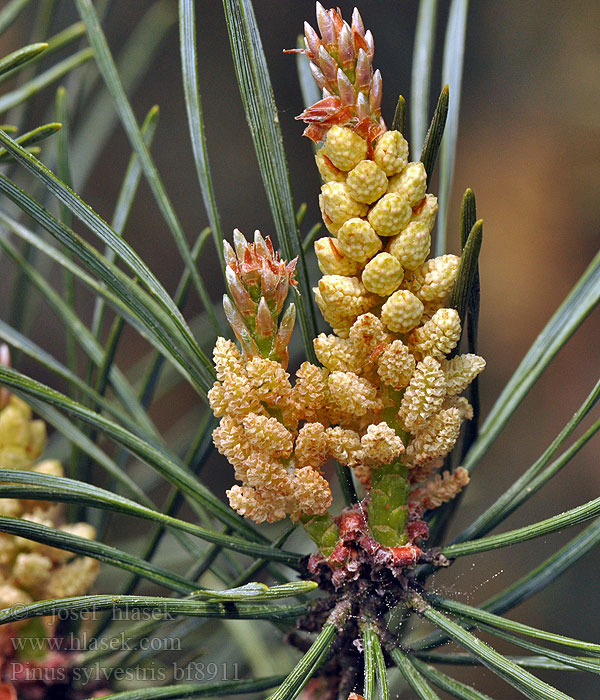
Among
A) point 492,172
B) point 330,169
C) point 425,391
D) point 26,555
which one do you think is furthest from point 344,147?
point 492,172

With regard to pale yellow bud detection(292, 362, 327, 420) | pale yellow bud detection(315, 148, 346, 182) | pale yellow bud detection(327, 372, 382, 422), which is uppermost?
pale yellow bud detection(315, 148, 346, 182)

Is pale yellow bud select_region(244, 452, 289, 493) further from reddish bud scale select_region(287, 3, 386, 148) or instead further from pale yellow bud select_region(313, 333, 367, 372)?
reddish bud scale select_region(287, 3, 386, 148)

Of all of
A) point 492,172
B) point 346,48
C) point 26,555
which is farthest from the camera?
point 492,172

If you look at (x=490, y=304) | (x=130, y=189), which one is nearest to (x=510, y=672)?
(x=130, y=189)

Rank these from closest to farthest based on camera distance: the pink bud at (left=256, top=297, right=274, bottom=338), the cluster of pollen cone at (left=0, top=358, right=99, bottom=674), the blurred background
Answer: the pink bud at (left=256, top=297, right=274, bottom=338) < the cluster of pollen cone at (left=0, top=358, right=99, bottom=674) < the blurred background

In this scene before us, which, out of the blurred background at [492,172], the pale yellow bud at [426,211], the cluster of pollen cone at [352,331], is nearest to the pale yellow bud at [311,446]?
the cluster of pollen cone at [352,331]

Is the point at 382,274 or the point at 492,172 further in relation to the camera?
the point at 492,172

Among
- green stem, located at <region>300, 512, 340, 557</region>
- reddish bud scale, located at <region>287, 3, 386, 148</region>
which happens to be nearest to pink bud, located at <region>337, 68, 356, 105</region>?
reddish bud scale, located at <region>287, 3, 386, 148</region>

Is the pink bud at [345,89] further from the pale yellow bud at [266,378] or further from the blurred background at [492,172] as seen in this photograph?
the blurred background at [492,172]

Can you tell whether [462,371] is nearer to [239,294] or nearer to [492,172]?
[239,294]
